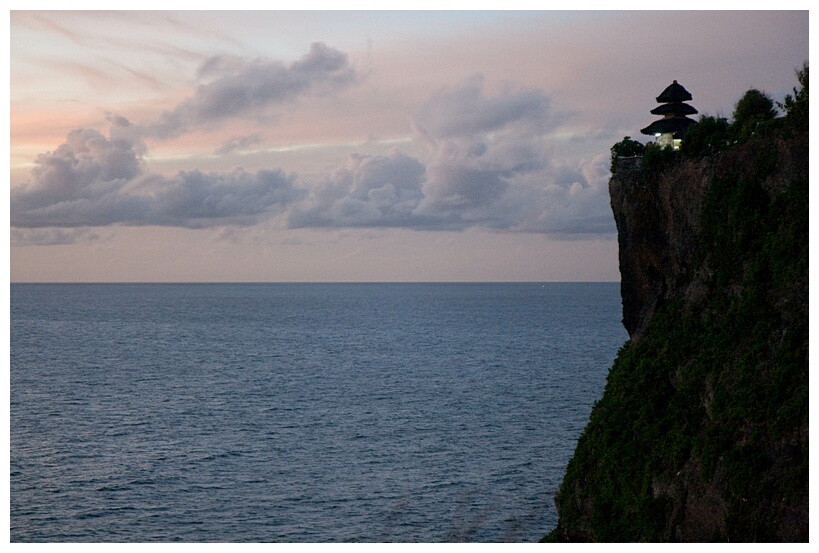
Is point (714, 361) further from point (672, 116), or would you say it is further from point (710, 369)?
point (672, 116)

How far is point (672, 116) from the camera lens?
45.3 metres

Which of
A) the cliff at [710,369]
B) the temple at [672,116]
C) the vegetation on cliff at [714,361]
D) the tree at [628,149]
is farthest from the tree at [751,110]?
the tree at [628,149]

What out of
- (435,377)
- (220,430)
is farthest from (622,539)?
(435,377)

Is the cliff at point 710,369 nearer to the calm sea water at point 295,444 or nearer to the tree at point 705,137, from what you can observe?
the tree at point 705,137

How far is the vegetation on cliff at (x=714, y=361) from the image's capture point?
105 ft

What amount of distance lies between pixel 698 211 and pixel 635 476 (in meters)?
14.2

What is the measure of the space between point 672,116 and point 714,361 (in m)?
16.2

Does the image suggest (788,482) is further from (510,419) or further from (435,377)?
(435,377)

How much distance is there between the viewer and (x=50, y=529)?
54.6 m

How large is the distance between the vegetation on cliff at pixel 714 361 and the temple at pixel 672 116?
2.74 m

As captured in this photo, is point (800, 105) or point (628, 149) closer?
point (800, 105)

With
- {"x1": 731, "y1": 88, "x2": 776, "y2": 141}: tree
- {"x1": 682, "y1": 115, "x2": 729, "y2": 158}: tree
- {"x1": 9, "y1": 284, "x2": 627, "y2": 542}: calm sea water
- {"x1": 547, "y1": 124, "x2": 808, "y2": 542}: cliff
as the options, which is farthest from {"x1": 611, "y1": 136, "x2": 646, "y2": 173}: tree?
{"x1": 9, "y1": 284, "x2": 627, "y2": 542}: calm sea water

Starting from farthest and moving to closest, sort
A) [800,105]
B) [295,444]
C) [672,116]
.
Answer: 1. [295,444]
2. [672,116]
3. [800,105]

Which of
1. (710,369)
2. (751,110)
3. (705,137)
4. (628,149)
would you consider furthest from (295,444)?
(751,110)
